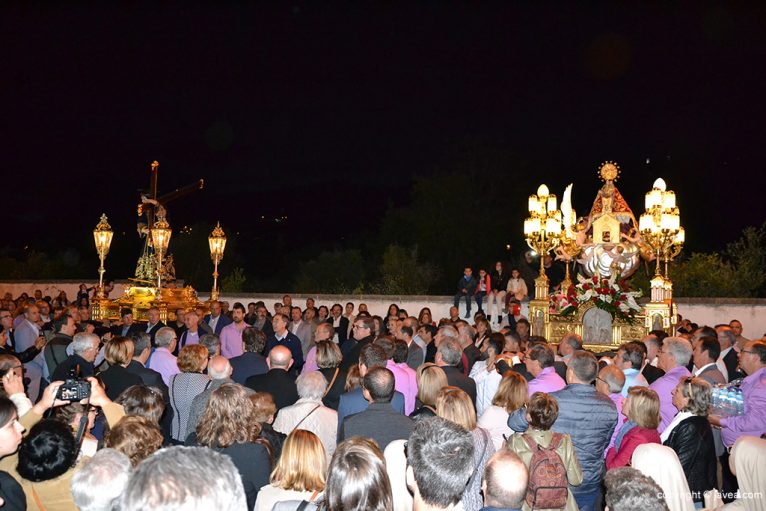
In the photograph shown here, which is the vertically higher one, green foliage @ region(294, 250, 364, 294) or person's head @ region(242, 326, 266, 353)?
green foliage @ region(294, 250, 364, 294)

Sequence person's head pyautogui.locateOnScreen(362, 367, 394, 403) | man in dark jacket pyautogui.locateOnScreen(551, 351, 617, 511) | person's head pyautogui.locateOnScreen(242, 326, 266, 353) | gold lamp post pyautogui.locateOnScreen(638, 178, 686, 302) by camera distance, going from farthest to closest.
A: gold lamp post pyautogui.locateOnScreen(638, 178, 686, 302) → person's head pyautogui.locateOnScreen(242, 326, 266, 353) → man in dark jacket pyautogui.locateOnScreen(551, 351, 617, 511) → person's head pyautogui.locateOnScreen(362, 367, 394, 403)

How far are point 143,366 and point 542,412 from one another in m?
4.63

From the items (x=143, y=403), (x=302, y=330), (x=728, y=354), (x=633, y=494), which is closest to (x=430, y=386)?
(x=143, y=403)

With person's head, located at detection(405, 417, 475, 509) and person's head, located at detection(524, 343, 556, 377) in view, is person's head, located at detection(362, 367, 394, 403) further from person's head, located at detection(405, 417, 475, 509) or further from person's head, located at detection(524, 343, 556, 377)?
person's head, located at detection(524, 343, 556, 377)

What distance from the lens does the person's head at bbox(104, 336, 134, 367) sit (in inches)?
303

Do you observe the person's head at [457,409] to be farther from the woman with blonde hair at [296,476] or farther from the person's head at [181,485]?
the person's head at [181,485]

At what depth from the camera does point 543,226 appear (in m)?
18.0

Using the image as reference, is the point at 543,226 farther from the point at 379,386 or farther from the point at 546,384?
A: the point at 379,386

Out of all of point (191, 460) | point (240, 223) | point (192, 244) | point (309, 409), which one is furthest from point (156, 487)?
point (240, 223)

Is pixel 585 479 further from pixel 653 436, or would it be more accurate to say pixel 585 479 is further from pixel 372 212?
pixel 372 212

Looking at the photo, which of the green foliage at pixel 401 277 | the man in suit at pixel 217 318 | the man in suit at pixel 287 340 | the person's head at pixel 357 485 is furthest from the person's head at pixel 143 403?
the green foliage at pixel 401 277

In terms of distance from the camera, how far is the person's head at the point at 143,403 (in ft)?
18.2

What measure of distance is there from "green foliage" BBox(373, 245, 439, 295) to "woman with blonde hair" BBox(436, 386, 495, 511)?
75.7 feet

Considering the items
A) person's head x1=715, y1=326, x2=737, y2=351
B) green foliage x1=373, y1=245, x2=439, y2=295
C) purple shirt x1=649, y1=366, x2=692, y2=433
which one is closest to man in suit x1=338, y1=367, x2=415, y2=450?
purple shirt x1=649, y1=366, x2=692, y2=433
